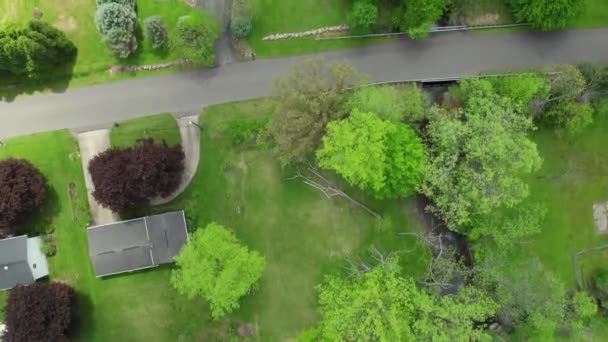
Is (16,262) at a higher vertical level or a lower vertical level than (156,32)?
lower

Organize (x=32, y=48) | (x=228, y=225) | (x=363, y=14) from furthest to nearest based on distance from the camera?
1. (x=228, y=225)
2. (x=363, y=14)
3. (x=32, y=48)

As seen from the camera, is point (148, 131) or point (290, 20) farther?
point (290, 20)

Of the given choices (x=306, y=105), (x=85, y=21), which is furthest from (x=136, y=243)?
(x=85, y=21)

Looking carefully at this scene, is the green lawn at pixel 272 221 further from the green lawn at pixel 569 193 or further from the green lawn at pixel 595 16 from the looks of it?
the green lawn at pixel 595 16

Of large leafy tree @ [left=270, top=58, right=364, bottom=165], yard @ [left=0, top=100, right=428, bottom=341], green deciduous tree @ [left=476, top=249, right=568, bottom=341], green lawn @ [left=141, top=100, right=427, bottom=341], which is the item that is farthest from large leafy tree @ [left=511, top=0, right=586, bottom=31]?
green lawn @ [left=141, top=100, right=427, bottom=341]

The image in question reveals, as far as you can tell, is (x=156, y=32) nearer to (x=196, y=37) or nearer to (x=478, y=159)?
(x=196, y=37)

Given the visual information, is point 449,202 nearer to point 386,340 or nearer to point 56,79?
point 386,340

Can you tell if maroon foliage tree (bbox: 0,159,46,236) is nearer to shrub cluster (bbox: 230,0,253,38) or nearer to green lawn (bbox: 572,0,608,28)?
shrub cluster (bbox: 230,0,253,38)
